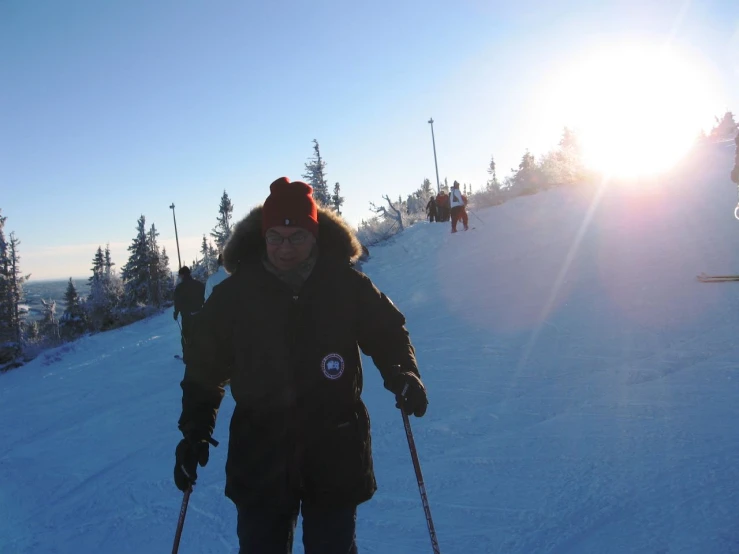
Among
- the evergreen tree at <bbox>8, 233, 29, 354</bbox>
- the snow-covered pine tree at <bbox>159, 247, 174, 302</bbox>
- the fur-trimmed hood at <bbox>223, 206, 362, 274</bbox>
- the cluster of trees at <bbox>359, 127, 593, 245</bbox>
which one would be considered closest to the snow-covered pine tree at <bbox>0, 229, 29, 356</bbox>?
the evergreen tree at <bbox>8, 233, 29, 354</bbox>

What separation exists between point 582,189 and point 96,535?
1625 centimetres

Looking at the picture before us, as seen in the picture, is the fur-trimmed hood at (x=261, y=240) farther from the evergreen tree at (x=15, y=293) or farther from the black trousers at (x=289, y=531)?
the evergreen tree at (x=15, y=293)

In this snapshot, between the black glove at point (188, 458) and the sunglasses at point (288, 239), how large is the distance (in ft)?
3.20

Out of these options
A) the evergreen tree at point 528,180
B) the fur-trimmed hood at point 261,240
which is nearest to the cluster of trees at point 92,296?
the evergreen tree at point 528,180

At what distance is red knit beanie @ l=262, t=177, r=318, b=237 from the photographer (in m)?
2.39

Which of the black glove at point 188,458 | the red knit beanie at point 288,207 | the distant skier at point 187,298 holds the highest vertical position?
the red knit beanie at point 288,207

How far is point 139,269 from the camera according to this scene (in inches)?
1743

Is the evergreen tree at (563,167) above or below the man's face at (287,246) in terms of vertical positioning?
above

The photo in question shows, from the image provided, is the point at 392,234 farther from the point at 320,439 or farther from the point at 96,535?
the point at 320,439

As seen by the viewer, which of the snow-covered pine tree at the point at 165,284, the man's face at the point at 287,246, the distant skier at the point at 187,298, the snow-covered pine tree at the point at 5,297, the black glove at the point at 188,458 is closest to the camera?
the black glove at the point at 188,458

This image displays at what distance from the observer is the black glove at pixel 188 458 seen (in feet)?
7.33

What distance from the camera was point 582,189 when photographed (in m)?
16.4

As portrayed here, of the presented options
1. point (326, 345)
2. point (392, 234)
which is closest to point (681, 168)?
point (392, 234)

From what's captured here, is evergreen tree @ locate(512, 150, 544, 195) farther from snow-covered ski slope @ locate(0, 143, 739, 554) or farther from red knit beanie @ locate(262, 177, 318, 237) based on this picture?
red knit beanie @ locate(262, 177, 318, 237)
